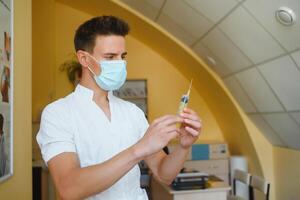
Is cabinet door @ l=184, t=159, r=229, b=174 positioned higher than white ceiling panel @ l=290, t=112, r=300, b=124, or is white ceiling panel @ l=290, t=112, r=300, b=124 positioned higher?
white ceiling panel @ l=290, t=112, r=300, b=124

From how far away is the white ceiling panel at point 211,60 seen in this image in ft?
11.4

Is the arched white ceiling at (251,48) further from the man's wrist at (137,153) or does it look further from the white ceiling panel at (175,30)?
the man's wrist at (137,153)

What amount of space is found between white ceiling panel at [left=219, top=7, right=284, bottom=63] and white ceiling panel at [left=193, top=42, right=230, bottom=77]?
25.1 inches

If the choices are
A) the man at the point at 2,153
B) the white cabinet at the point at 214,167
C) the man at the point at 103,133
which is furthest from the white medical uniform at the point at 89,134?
the white cabinet at the point at 214,167

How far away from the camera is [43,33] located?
4.15m

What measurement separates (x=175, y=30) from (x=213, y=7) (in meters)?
1.00

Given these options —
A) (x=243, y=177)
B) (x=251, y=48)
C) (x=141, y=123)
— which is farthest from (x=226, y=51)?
(x=141, y=123)

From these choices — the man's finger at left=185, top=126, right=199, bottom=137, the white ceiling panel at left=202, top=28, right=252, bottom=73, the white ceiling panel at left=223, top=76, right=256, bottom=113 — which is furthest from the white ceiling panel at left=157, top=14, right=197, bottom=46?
the man's finger at left=185, top=126, right=199, bottom=137

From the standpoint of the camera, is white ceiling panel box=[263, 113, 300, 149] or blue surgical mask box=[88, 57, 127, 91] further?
white ceiling panel box=[263, 113, 300, 149]

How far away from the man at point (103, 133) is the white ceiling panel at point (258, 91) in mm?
1798

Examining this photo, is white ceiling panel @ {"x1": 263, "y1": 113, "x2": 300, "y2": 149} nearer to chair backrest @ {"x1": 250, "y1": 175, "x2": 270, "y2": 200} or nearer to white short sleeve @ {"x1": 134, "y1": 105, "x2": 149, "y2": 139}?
chair backrest @ {"x1": 250, "y1": 175, "x2": 270, "y2": 200}

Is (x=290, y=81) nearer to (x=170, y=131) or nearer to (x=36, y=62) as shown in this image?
(x=170, y=131)

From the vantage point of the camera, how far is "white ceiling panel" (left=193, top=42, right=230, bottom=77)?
347cm

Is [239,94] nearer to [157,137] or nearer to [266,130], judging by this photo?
[266,130]
